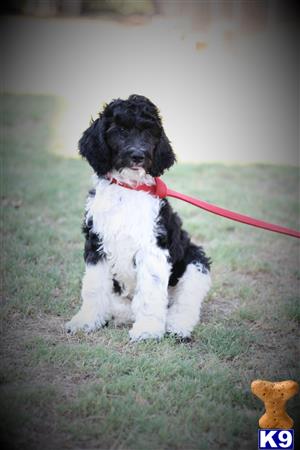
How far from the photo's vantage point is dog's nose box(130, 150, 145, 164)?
12.4ft

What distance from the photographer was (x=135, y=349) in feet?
12.7

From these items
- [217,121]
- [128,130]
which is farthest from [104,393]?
[217,121]

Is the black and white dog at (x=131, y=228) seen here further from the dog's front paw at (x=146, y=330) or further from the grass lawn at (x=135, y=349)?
the grass lawn at (x=135, y=349)

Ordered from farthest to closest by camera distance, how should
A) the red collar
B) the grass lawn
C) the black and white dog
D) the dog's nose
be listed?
1. the red collar
2. the black and white dog
3. the dog's nose
4. the grass lawn

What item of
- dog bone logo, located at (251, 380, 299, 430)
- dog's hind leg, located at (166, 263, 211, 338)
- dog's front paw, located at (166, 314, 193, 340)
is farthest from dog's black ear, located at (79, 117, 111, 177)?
dog bone logo, located at (251, 380, 299, 430)

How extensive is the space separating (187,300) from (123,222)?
2.83 feet

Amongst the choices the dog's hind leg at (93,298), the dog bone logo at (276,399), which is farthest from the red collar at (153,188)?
the dog bone logo at (276,399)

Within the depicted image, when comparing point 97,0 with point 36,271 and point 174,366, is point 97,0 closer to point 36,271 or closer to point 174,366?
point 36,271

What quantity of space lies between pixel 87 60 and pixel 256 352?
28.6ft

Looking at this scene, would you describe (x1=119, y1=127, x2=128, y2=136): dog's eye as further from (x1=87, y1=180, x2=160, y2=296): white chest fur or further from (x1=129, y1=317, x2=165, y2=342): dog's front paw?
(x1=129, y1=317, x2=165, y2=342): dog's front paw

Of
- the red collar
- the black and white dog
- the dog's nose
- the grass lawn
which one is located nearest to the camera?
the grass lawn

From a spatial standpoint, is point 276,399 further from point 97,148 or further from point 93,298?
point 97,148

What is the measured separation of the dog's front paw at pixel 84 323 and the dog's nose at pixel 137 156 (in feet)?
4.18

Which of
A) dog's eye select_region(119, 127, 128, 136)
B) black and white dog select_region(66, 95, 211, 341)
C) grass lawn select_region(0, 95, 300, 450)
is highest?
dog's eye select_region(119, 127, 128, 136)
